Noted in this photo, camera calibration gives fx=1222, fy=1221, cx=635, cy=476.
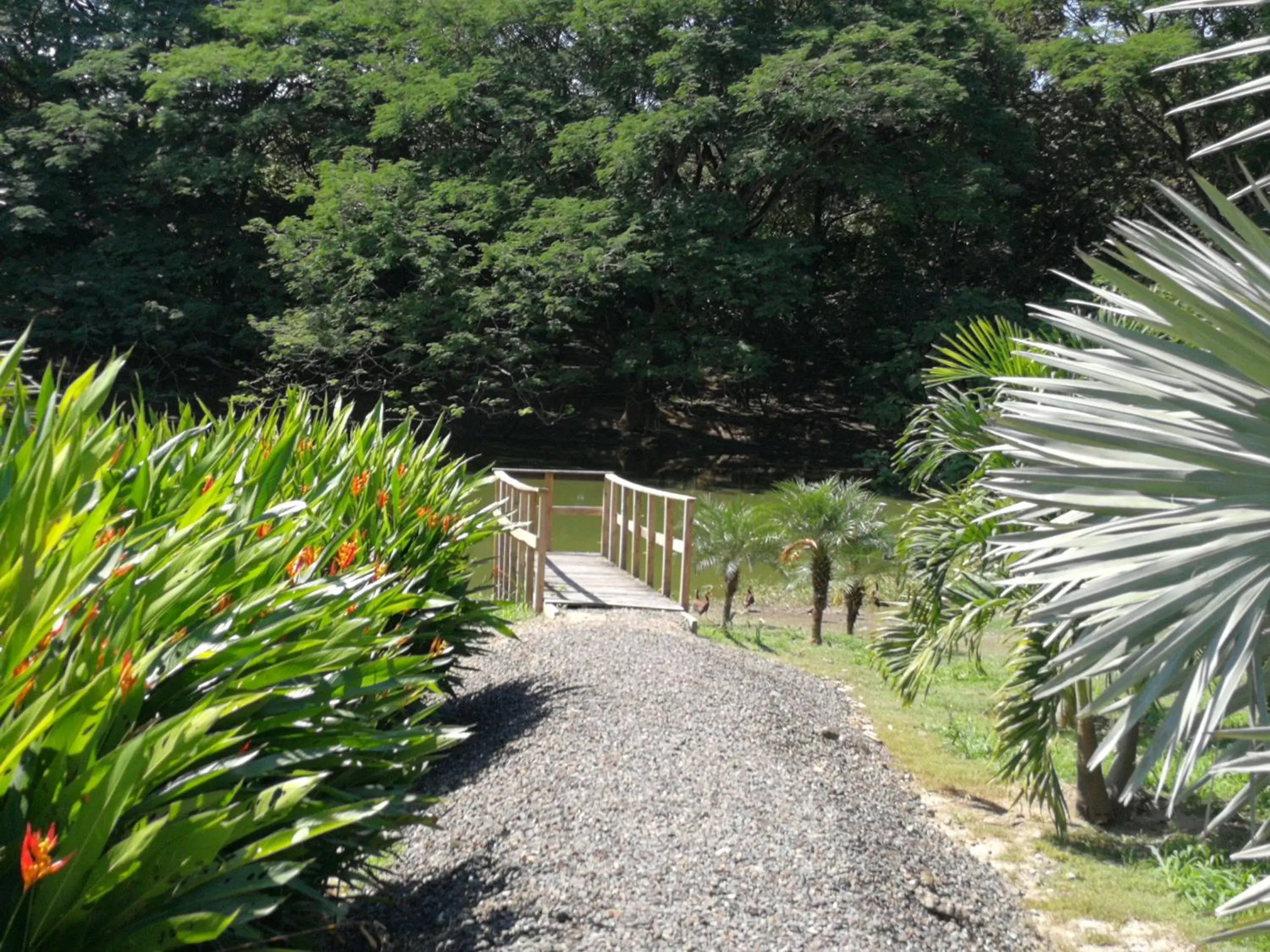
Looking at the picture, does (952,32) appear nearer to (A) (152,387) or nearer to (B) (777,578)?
(B) (777,578)

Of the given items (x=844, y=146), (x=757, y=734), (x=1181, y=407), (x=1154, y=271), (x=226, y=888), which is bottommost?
(x=757, y=734)

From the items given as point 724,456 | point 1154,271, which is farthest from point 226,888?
point 724,456

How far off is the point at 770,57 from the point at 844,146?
3.15m

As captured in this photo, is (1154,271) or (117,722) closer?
(117,722)

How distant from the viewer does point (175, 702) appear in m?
2.73

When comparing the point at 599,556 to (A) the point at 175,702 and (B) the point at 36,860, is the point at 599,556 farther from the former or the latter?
(B) the point at 36,860

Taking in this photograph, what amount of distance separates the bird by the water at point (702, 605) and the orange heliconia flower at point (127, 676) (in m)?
10.2

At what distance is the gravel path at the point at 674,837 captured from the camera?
3.92m

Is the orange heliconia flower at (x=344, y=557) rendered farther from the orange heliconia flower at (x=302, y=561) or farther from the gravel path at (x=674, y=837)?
the gravel path at (x=674, y=837)

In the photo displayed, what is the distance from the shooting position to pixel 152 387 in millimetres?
26469

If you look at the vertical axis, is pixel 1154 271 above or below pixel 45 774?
above

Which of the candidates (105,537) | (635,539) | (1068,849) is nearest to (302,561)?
(105,537)

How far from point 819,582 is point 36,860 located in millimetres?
10440

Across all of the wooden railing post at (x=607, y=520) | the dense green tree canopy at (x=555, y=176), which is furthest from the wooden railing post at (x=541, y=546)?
the dense green tree canopy at (x=555, y=176)
